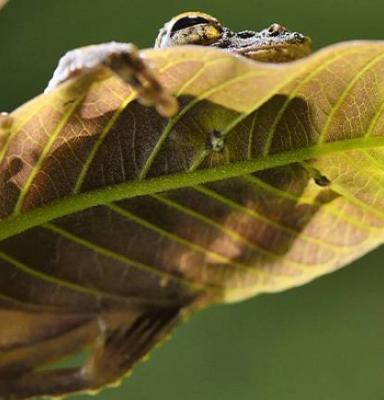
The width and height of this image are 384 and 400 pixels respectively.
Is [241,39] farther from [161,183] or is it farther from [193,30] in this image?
[161,183]

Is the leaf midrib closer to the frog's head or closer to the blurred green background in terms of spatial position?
the frog's head

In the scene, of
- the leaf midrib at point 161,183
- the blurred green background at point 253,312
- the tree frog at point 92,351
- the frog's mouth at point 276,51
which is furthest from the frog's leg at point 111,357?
the blurred green background at point 253,312

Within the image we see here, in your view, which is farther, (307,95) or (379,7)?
(379,7)

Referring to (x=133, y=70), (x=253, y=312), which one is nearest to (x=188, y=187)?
(x=133, y=70)

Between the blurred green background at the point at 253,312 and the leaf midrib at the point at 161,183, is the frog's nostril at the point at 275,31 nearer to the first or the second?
the leaf midrib at the point at 161,183

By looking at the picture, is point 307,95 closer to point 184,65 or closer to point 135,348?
point 184,65

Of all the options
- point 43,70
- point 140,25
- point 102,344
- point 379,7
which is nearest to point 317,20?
point 379,7
